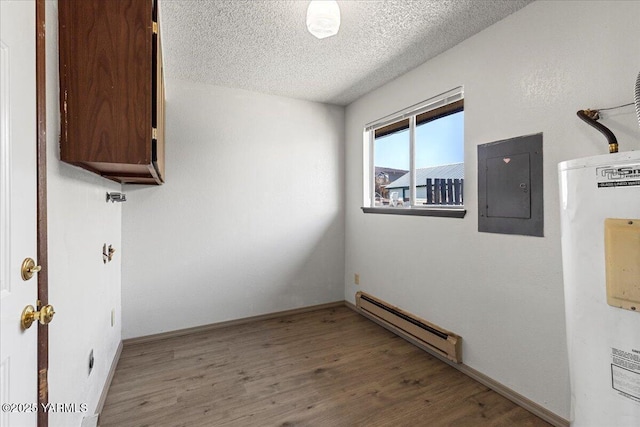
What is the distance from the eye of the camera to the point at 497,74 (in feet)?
6.44

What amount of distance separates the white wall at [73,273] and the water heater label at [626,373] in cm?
200

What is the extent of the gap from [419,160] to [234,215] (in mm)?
1932

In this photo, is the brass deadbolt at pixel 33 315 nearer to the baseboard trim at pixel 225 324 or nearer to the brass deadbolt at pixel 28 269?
the brass deadbolt at pixel 28 269

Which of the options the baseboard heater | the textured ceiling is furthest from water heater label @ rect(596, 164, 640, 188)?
the baseboard heater

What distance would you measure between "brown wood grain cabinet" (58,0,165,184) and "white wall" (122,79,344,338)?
1.61m

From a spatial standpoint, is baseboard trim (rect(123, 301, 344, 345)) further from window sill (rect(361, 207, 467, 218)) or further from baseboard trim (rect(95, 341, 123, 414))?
window sill (rect(361, 207, 467, 218))

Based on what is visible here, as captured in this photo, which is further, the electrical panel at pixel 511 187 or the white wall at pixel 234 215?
the white wall at pixel 234 215

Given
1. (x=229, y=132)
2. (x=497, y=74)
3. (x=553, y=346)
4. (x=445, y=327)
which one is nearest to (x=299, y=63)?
(x=229, y=132)

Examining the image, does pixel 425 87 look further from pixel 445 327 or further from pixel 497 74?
pixel 445 327

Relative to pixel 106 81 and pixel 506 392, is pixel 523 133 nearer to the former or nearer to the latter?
pixel 506 392

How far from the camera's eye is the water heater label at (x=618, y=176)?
96cm

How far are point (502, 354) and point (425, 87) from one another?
213 cm

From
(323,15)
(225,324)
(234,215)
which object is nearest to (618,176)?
(323,15)

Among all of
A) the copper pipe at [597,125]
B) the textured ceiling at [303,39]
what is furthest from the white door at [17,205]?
the copper pipe at [597,125]
